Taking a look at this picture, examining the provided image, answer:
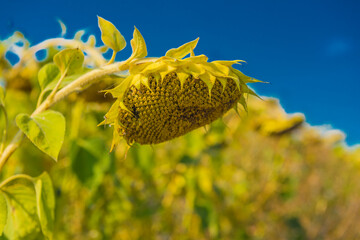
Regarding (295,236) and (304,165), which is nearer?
(295,236)

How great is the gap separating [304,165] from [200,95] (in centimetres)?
434

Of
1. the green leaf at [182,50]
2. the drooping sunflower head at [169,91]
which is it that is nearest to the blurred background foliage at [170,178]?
the drooping sunflower head at [169,91]

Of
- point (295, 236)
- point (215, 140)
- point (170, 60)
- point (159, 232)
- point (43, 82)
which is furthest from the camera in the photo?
point (295, 236)

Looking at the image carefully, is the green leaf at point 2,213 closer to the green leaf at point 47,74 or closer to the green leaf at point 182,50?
the green leaf at point 47,74

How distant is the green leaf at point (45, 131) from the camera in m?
0.49

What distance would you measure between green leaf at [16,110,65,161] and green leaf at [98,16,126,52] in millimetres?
144

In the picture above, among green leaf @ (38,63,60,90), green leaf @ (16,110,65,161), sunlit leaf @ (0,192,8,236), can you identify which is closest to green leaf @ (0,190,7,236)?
sunlit leaf @ (0,192,8,236)

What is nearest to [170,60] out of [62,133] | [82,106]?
[62,133]

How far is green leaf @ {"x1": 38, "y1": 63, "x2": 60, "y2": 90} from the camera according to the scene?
67 centimetres

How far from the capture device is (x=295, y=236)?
3334 millimetres

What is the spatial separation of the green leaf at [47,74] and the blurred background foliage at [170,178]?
0.22 m

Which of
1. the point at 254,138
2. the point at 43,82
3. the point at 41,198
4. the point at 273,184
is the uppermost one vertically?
the point at 254,138

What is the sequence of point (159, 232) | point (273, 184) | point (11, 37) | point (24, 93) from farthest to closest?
point (273, 184)
point (159, 232)
point (24, 93)
point (11, 37)

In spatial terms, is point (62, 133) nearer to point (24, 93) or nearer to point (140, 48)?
point (140, 48)
